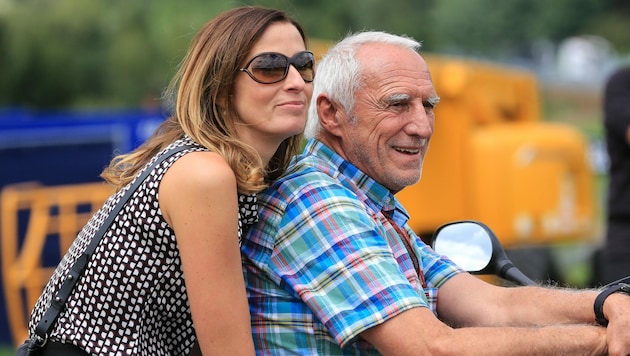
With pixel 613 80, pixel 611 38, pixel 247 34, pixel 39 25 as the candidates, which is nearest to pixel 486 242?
pixel 247 34

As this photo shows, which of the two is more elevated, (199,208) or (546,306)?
(199,208)

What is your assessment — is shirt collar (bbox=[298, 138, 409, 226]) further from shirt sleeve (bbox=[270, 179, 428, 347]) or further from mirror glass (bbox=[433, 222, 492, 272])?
mirror glass (bbox=[433, 222, 492, 272])

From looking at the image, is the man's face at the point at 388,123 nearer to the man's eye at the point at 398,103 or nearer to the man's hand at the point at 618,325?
the man's eye at the point at 398,103

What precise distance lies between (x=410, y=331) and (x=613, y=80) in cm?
336

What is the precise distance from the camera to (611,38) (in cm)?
2022

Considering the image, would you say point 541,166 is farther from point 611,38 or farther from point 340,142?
point 611,38

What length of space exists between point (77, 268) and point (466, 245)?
4.42 ft

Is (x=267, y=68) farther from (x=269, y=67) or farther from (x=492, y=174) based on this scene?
(x=492, y=174)

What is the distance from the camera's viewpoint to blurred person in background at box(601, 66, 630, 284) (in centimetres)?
549

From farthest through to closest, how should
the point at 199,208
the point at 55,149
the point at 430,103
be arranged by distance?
the point at 55,149 → the point at 430,103 → the point at 199,208

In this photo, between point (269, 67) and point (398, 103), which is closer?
point (269, 67)

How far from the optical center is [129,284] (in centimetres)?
270

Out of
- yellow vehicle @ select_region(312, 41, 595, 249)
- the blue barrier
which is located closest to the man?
yellow vehicle @ select_region(312, 41, 595, 249)

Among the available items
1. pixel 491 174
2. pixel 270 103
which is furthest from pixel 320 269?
pixel 491 174
